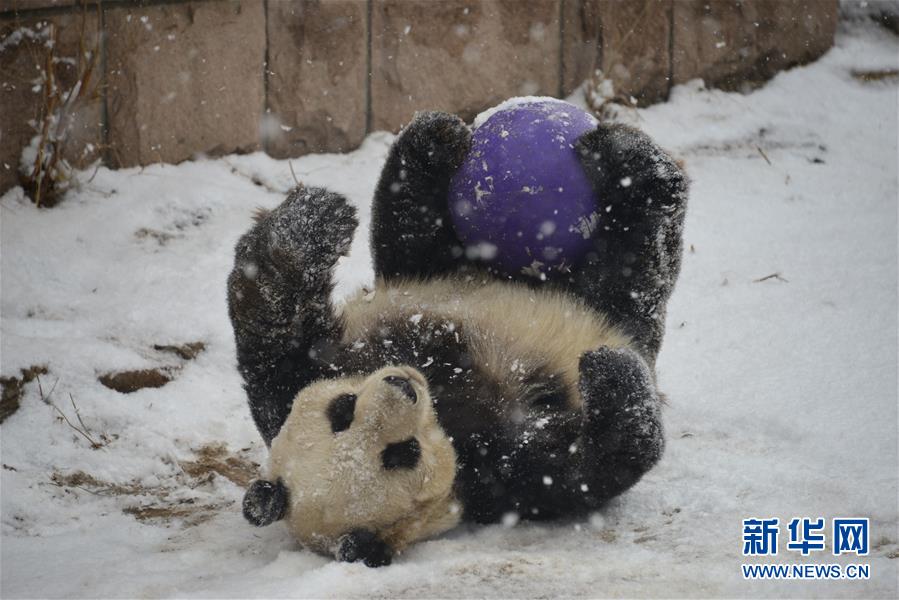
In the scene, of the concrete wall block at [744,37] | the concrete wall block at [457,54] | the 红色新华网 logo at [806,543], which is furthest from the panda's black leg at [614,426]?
the concrete wall block at [744,37]

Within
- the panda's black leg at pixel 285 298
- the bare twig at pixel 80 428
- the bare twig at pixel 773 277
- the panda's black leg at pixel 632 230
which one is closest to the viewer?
the panda's black leg at pixel 285 298

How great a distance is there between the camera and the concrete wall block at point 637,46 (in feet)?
22.5

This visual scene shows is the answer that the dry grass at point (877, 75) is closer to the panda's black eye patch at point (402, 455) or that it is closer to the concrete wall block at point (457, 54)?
the concrete wall block at point (457, 54)

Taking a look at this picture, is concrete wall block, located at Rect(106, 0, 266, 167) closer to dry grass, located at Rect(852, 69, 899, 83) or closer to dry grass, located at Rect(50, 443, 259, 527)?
dry grass, located at Rect(50, 443, 259, 527)

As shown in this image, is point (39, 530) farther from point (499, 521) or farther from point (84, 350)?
point (499, 521)

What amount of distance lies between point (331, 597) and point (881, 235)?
4.13m

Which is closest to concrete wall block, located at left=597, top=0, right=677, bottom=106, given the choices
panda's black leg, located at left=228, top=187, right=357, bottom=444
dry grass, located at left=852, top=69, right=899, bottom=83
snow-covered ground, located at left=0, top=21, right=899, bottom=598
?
snow-covered ground, located at left=0, top=21, right=899, bottom=598

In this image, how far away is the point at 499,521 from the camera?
10.9ft

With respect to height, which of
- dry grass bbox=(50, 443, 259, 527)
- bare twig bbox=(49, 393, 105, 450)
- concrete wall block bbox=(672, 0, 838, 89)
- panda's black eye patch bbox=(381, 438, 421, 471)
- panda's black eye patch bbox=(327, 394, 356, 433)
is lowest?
dry grass bbox=(50, 443, 259, 527)

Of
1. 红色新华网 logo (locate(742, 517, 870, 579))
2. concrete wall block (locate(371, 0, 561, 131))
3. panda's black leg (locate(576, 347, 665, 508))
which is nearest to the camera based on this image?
红色新华网 logo (locate(742, 517, 870, 579))

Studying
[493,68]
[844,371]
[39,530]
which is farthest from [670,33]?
[39,530]

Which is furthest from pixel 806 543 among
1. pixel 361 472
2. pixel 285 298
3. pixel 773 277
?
pixel 773 277

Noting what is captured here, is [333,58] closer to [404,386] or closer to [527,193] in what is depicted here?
[527,193]

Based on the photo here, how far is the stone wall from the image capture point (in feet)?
17.7
